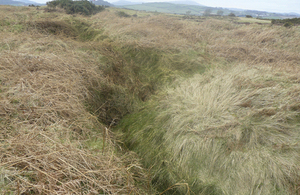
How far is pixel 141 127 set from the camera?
271cm

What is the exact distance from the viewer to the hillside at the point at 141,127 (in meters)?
1.33

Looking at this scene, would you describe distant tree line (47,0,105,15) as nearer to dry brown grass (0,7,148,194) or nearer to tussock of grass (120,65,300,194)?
dry brown grass (0,7,148,194)

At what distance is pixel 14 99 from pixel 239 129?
2.81m

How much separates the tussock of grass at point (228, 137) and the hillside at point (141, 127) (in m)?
0.01

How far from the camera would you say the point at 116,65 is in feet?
12.9

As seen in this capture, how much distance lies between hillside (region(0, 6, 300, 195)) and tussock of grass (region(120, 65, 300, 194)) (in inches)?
0.5

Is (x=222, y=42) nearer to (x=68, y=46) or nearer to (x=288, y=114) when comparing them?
(x=288, y=114)

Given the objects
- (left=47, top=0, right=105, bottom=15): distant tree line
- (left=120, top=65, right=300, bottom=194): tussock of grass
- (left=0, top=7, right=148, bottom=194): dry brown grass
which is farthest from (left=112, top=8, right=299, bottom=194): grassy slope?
(left=47, top=0, right=105, bottom=15): distant tree line

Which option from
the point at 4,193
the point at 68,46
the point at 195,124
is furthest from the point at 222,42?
the point at 4,193

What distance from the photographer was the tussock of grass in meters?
1.66

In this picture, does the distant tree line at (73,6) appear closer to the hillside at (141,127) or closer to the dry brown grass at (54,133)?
the hillside at (141,127)

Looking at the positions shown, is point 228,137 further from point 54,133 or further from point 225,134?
point 54,133

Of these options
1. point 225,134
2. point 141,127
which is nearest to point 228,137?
point 225,134

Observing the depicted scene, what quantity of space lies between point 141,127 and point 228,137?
53.1 inches
